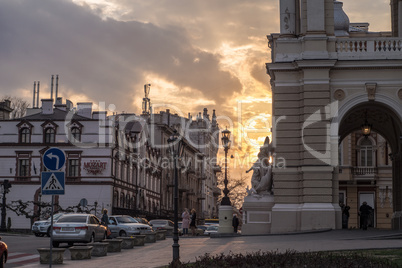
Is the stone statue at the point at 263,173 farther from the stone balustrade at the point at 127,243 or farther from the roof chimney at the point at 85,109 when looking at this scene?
the roof chimney at the point at 85,109

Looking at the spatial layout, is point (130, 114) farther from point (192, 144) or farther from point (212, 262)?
point (212, 262)

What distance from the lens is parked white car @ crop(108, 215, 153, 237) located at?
40.1 metres

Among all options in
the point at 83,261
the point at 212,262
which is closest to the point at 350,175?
the point at 83,261

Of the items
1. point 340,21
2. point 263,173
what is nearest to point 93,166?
point 340,21

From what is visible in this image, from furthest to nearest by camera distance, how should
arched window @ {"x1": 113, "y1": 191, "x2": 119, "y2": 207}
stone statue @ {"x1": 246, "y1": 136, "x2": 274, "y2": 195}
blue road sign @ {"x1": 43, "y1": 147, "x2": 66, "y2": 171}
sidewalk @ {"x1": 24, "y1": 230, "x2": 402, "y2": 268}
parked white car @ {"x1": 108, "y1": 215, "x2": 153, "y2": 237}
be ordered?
arched window @ {"x1": 113, "y1": 191, "x2": 119, "y2": 207} < parked white car @ {"x1": 108, "y1": 215, "x2": 153, "y2": 237} < stone statue @ {"x1": 246, "y1": 136, "x2": 274, "y2": 195} < sidewalk @ {"x1": 24, "y1": 230, "x2": 402, "y2": 268} < blue road sign @ {"x1": 43, "y1": 147, "x2": 66, "y2": 171}

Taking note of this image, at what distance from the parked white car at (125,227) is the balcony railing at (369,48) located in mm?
14572

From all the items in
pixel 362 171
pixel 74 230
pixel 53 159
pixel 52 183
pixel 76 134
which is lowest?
pixel 74 230

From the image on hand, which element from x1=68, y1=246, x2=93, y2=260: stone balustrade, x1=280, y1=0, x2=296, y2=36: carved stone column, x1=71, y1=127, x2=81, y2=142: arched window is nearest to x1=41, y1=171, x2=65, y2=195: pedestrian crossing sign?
x1=68, y1=246, x2=93, y2=260: stone balustrade

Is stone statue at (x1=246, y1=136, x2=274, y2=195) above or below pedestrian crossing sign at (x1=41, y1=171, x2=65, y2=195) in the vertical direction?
above

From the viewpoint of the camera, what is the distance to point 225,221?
127ft

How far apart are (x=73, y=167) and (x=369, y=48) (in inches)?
1647

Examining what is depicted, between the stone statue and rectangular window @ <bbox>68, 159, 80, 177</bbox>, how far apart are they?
1429 inches

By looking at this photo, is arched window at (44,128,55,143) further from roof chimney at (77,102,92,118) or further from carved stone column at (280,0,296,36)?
carved stone column at (280,0,296,36)

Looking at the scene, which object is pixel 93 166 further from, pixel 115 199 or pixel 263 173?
pixel 263 173
